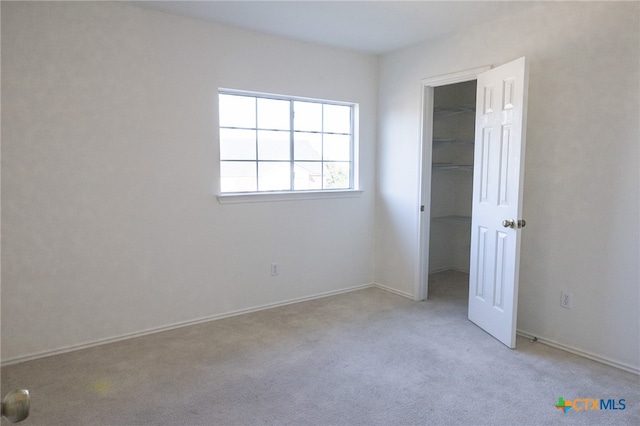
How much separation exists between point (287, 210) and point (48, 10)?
2.32 m

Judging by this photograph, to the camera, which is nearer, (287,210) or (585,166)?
(585,166)

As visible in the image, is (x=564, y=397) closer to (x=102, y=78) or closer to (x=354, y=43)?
(x=354, y=43)

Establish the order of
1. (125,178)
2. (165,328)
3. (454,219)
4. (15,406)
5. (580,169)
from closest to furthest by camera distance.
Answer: (15,406) → (580,169) → (125,178) → (165,328) → (454,219)

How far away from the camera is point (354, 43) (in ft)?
13.1

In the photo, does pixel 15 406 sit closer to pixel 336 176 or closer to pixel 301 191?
pixel 301 191

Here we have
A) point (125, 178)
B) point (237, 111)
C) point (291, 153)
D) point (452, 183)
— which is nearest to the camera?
point (125, 178)

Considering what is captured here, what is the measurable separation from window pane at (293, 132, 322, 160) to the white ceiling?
34.6 inches

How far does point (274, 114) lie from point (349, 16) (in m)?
1.11

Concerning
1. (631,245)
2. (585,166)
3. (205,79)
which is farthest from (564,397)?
(205,79)

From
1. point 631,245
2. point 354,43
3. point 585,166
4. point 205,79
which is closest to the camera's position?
point 631,245

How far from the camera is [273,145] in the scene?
395 cm

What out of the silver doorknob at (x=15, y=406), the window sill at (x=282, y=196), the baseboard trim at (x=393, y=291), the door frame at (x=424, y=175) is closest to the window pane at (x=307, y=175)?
the window sill at (x=282, y=196)

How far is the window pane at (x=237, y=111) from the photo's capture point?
3.66 m

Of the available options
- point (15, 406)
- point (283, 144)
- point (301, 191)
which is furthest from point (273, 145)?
point (15, 406)
